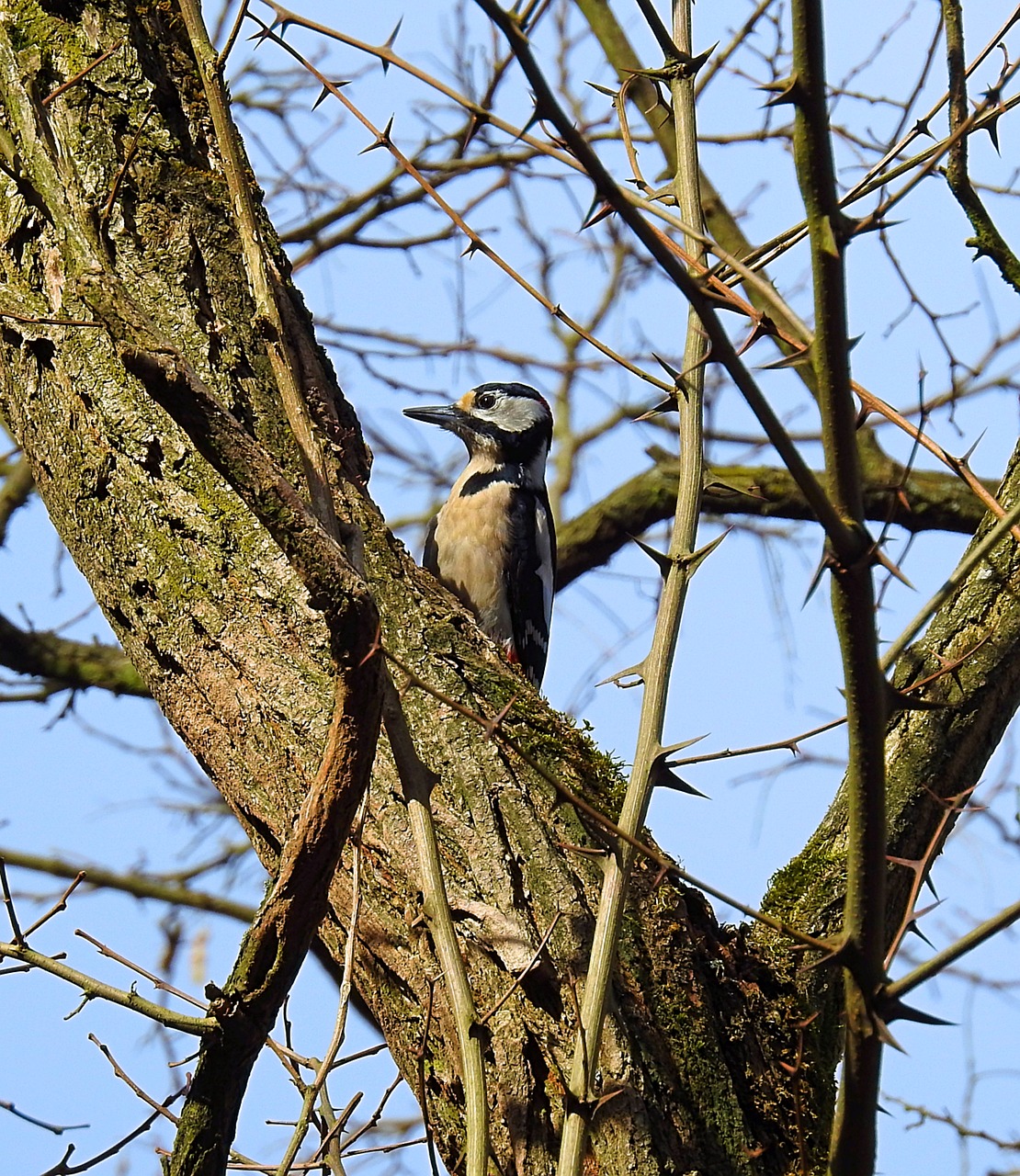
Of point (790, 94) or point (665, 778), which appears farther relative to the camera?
point (665, 778)

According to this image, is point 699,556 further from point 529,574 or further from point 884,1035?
point 529,574

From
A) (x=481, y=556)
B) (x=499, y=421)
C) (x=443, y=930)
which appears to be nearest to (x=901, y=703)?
(x=443, y=930)

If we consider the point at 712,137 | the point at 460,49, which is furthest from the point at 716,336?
the point at 460,49

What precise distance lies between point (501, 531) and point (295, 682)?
8.97 ft

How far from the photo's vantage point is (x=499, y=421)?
5.64 m

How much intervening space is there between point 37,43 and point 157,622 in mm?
1416

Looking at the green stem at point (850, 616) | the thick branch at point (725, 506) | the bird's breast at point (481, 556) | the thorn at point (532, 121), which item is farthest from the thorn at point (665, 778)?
the bird's breast at point (481, 556)

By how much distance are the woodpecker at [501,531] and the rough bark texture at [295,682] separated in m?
2.07

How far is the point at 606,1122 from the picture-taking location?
210cm

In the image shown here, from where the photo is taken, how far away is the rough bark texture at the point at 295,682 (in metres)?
2.17

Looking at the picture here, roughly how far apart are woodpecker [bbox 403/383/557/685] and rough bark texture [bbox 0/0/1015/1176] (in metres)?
2.07

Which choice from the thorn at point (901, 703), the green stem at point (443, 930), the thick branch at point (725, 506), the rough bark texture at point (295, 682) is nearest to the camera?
the thorn at point (901, 703)

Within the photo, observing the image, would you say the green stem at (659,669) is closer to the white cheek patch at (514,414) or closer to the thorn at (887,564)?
the thorn at (887,564)

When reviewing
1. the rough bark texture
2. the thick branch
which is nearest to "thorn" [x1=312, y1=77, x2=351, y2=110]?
the rough bark texture
